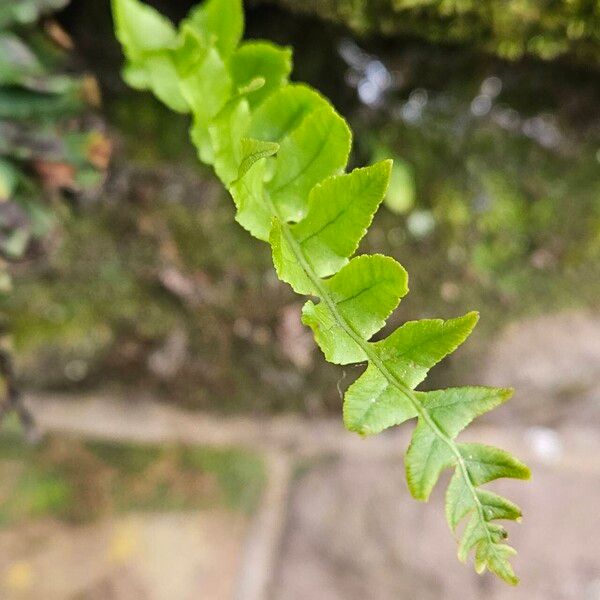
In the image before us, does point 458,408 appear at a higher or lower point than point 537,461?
lower

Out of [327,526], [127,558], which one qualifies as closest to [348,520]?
[327,526]

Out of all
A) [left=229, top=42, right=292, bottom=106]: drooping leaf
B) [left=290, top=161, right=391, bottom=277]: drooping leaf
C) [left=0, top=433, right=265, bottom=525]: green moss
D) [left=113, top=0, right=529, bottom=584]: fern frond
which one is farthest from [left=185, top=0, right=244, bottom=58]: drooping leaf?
[left=0, top=433, right=265, bottom=525]: green moss

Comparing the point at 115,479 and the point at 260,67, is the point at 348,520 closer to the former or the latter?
the point at 115,479

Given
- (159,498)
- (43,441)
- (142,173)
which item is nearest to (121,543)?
(159,498)

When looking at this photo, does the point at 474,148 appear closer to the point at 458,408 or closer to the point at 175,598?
the point at 458,408

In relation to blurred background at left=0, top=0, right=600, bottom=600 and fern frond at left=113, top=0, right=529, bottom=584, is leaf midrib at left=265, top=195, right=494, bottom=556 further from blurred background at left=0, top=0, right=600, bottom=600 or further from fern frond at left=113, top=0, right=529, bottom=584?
blurred background at left=0, top=0, right=600, bottom=600

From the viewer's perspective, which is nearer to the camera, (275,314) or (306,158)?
(306,158)
